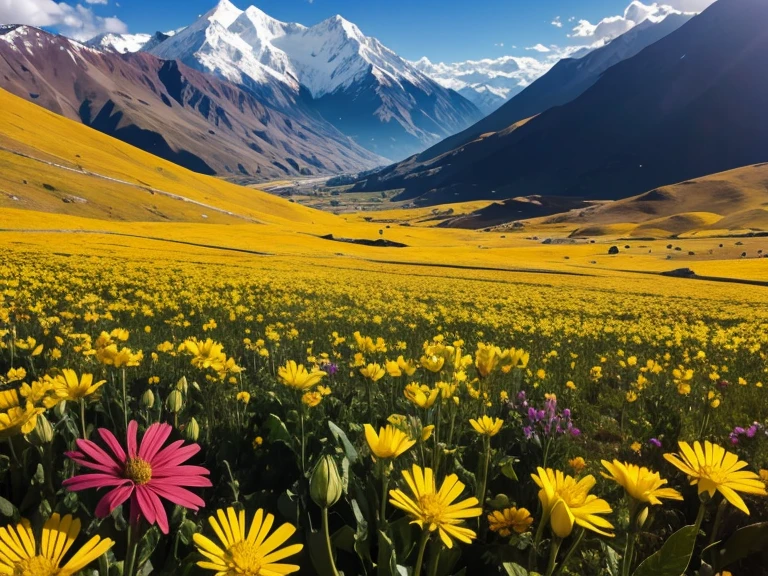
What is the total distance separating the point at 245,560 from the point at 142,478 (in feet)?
1.11

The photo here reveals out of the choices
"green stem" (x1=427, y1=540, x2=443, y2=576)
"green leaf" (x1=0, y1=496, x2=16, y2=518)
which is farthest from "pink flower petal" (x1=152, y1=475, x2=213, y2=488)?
"green leaf" (x1=0, y1=496, x2=16, y2=518)

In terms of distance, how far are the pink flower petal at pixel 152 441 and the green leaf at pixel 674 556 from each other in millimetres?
1492

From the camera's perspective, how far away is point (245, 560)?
1.16 m

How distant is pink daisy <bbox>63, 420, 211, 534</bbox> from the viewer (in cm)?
113

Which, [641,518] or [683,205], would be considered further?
[683,205]

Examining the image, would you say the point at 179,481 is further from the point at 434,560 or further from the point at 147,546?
the point at 434,560

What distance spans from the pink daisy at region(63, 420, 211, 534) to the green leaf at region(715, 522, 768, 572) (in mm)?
2126

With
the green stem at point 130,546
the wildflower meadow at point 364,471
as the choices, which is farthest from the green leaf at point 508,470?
the green stem at point 130,546

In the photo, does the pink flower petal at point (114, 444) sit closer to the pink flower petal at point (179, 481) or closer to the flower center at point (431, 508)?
the pink flower petal at point (179, 481)

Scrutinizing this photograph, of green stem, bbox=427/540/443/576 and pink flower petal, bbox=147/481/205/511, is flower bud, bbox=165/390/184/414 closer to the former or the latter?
pink flower petal, bbox=147/481/205/511

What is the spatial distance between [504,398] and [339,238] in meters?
69.1

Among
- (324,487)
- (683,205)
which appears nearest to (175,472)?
(324,487)

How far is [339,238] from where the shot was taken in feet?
239

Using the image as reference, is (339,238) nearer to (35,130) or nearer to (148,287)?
(148,287)
